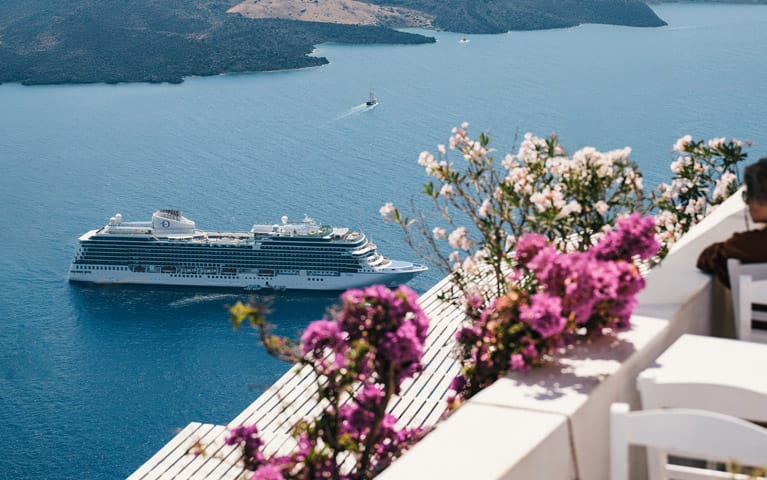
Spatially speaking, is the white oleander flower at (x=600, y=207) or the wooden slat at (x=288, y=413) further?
the wooden slat at (x=288, y=413)

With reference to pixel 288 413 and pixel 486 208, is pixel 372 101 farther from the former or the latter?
pixel 486 208

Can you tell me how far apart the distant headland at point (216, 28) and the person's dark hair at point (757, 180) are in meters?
49.7

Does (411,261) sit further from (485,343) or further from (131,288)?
(485,343)

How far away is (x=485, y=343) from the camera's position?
167 cm

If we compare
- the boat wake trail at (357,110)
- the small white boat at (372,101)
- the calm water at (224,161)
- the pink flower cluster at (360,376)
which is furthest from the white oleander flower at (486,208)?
the small white boat at (372,101)

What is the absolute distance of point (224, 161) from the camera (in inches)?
1335

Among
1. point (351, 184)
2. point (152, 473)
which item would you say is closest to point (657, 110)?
point (351, 184)

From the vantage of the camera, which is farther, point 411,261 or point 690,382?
point 411,261

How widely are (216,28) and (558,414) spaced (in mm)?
56059

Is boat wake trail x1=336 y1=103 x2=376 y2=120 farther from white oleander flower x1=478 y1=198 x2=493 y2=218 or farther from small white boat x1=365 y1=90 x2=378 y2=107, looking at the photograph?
white oleander flower x1=478 y1=198 x2=493 y2=218

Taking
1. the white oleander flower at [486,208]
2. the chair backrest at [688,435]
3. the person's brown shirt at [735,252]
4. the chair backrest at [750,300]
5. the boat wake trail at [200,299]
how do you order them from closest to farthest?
the chair backrest at [688,435], the chair backrest at [750,300], the person's brown shirt at [735,252], the white oleander flower at [486,208], the boat wake trail at [200,299]

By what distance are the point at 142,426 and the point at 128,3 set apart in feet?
149

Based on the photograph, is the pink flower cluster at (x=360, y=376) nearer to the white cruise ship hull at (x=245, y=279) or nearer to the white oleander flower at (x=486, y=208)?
the white oleander flower at (x=486, y=208)

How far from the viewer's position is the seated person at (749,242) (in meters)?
1.62
